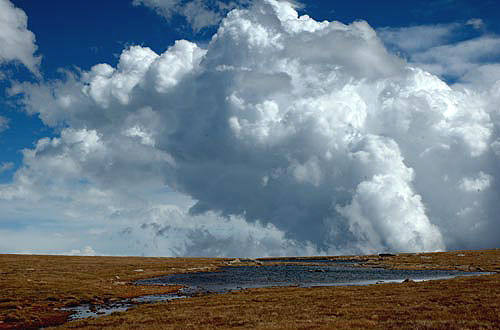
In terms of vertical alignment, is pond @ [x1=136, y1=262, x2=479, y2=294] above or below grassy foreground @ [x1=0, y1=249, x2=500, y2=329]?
below

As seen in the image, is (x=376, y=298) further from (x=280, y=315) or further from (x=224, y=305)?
(x=224, y=305)

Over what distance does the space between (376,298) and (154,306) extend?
24.9 metres

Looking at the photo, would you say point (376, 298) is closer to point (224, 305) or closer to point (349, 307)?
point (349, 307)

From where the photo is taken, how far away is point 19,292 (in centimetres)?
5966

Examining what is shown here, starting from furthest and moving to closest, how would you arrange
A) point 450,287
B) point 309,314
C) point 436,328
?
point 450,287 < point 309,314 < point 436,328

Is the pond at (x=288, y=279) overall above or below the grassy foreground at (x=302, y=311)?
below

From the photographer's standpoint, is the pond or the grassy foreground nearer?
the grassy foreground

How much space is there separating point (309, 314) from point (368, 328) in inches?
334

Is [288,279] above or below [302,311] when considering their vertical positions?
below

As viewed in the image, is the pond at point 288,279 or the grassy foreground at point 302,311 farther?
the pond at point 288,279

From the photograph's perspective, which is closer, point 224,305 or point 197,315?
point 197,315

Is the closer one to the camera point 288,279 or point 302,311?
point 302,311

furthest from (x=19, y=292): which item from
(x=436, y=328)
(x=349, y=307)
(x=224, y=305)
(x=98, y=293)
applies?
(x=436, y=328)

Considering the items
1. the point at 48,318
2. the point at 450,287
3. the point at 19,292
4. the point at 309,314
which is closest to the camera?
the point at 309,314
